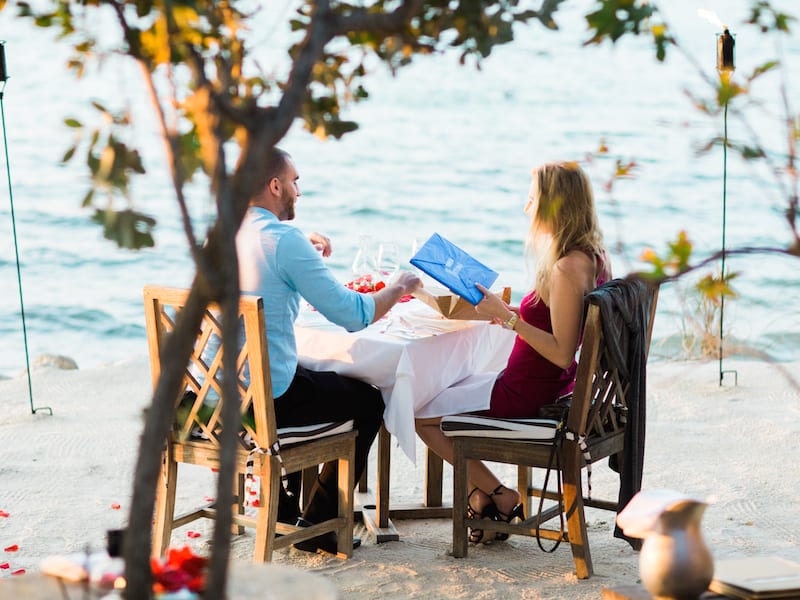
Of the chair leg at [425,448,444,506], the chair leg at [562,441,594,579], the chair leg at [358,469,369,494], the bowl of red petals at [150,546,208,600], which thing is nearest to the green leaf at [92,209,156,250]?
the bowl of red petals at [150,546,208,600]

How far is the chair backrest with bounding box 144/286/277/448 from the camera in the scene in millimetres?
3104

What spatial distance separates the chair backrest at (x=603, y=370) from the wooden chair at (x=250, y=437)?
714mm

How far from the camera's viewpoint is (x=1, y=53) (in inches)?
194

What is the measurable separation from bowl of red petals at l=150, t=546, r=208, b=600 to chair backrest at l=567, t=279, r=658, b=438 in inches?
61.4

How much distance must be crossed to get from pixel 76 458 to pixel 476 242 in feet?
27.8

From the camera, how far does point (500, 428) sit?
343cm

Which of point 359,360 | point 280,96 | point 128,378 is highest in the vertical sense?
point 280,96

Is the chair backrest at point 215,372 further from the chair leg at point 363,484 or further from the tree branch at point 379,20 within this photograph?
the tree branch at point 379,20

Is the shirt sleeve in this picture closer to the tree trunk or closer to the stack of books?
the stack of books

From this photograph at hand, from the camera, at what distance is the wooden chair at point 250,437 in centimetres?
316

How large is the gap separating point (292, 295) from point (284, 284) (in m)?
0.05

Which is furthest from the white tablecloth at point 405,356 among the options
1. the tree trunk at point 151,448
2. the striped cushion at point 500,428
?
the tree trunk at point 151,448

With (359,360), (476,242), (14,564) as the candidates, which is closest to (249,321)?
(359,360)

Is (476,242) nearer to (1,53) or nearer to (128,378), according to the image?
(128,378)
